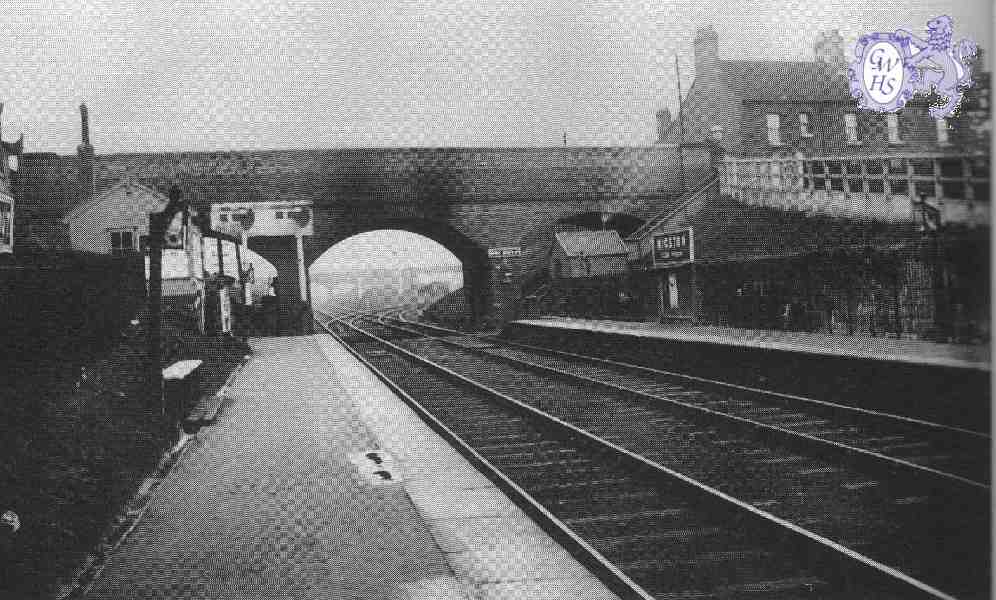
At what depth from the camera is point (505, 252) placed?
20078 mm

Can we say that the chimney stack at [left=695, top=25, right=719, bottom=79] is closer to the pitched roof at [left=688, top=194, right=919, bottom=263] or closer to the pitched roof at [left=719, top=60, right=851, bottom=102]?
the pitched roof at [left=719, top=60, right=851, bottom=102]

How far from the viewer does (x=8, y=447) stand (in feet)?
12.6

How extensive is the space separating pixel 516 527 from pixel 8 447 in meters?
2.76

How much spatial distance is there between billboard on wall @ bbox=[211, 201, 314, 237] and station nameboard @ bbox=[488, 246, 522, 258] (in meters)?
7.72

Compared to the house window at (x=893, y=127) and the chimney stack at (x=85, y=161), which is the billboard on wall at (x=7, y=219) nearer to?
the chimney stack at (x=85, y=161)

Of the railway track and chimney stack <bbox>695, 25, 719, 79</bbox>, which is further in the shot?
chimney stack <bbox>695, 25, 719, 79</bbox>

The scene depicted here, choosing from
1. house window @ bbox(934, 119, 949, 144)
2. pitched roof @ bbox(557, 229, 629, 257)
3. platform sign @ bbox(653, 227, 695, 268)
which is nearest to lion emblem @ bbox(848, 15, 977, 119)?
house window @ bbox(934, 119, 949, 144)

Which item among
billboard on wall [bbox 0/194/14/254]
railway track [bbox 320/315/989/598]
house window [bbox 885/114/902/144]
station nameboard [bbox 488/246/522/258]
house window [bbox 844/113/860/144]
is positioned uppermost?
house window [bbox 844/113/860/144]

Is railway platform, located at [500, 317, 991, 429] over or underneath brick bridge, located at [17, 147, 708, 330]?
underneath

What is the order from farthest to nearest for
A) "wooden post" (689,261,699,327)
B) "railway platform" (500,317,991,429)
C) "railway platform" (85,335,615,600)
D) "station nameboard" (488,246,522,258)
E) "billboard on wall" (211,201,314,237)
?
"station nameboard" (488,246,522,258) < "wooden post" (689,261,699,327) < "billboard on wall" (211,201,314,237) < "railway platform" (500,317,991,429) < "railway platform" (85,335,615,600)

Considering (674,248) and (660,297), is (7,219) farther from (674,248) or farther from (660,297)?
(660,297)

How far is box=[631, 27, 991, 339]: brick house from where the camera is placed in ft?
12.2

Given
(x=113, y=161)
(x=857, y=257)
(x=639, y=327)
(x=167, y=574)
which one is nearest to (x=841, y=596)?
(x=167, y=574)

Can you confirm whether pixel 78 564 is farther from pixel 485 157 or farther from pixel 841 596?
pixel 485 157
